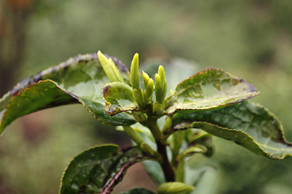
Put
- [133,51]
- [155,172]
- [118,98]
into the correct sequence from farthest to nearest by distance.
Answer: [133,51] → [155,172] → [118,98]

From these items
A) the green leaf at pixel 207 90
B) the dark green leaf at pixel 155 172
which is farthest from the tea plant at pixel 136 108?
the dark green leaf at pixel 155 172

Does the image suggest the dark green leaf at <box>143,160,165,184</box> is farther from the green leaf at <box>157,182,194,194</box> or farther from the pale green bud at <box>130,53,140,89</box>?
the pale green bud at <box>130,53,140,89</box>

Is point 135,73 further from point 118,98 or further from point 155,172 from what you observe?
point 155,172

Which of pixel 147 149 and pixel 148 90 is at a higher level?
pixel 148 90

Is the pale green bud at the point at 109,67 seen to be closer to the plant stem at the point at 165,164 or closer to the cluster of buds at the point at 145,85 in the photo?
the cluster of buds at the point at 145,85

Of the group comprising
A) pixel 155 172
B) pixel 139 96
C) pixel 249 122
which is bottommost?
pixel 155 172

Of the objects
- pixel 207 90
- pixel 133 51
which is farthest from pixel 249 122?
pixel 133 51

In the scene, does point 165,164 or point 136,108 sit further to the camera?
point 165,164

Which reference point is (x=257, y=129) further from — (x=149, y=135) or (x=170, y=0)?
(x=170, y=0)
